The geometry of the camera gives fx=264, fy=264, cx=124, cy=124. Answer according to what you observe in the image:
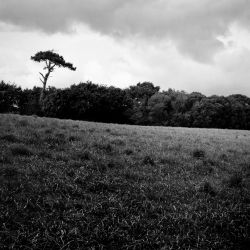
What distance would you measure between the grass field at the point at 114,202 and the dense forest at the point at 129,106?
1619 inches

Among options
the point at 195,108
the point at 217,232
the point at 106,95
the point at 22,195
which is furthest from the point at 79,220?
the point at 195,108

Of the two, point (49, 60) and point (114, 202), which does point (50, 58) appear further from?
point (114, 202)

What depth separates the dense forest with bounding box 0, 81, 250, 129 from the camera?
168ft

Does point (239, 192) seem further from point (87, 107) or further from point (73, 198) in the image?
point (87, 107)

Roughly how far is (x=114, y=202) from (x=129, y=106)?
51279 mm

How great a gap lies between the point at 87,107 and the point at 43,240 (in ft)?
152

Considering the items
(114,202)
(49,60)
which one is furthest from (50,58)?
(114,202)

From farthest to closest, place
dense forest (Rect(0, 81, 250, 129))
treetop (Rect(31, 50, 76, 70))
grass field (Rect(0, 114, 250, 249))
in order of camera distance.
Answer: treetop (Rect(31, 50, 76, 70))
dense forest (Rect(0, 81, 250, 129))
grass field (Rect(0, 114, 250, 249))

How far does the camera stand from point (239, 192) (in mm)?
8148

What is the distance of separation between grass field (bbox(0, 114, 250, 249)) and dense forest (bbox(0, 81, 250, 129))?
4111 centimetres

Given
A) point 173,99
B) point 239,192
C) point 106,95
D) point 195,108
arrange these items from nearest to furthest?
point 239,192 < point 106,95 < point 195,108 < point 173,99

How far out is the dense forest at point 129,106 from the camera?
51062mm

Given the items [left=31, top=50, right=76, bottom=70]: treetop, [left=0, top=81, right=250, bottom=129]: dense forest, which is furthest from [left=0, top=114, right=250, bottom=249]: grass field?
[left=31, top=50, right=76, bottom=70]: treetop

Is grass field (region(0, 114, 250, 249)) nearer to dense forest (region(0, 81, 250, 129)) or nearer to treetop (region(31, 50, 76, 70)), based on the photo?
dense forest (region(0, 81, 250, 129))
